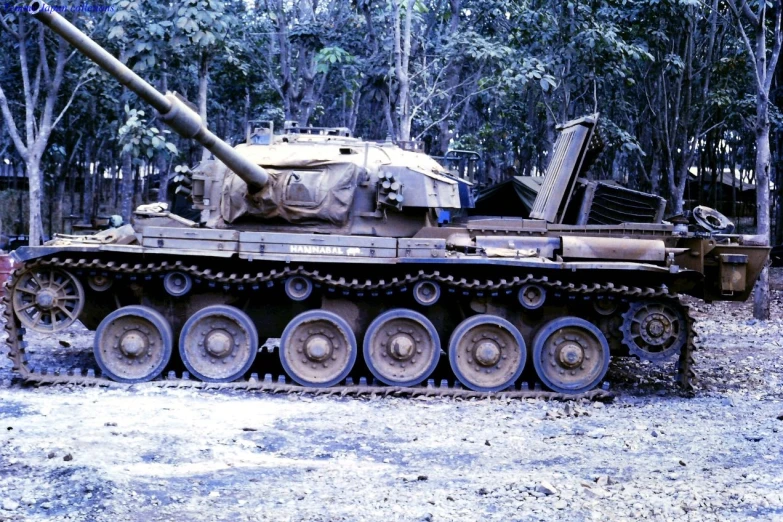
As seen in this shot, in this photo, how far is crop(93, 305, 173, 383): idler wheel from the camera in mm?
11312

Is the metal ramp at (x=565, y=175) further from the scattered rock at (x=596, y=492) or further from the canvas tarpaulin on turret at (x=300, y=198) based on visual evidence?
the scattered rock at (x=596, y=492)

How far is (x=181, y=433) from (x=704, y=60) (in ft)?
69.6

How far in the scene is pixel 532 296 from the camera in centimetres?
1119

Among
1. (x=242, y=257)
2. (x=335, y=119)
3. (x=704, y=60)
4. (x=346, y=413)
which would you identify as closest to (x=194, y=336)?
(x=242, y=257)

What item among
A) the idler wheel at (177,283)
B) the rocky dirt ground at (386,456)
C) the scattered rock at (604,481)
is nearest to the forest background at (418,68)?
the idler wheel at (177,283)

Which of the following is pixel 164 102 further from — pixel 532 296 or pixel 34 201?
pixel 34 201

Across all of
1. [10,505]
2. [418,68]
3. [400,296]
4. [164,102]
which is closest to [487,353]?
[400,296]

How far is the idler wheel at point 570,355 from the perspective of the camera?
11406mm

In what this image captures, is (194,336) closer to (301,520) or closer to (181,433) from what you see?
(181,433)

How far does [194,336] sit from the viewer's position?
11.4m

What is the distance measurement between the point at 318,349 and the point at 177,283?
1.90 m

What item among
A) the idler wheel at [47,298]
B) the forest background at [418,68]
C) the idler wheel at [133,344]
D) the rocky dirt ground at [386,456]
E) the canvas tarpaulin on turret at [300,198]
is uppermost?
the forest background at [418,68]

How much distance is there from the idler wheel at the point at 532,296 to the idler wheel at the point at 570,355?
0.46 meters

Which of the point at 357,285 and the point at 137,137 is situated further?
the point at 137,137
